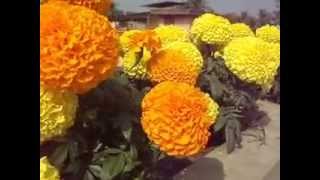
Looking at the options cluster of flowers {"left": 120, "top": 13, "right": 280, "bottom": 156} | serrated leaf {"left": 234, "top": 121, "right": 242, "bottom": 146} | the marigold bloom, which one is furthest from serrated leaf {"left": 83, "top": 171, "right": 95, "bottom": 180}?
serrated leaf {"left": 234, "top": 121, "right": 242, "bottom": 146}

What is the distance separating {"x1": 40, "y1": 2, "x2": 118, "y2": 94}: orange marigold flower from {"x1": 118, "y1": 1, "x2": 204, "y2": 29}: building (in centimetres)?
28

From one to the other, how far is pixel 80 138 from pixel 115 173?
71 millimetres

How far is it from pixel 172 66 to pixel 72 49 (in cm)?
29

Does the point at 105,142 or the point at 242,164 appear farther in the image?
the point at 242,164

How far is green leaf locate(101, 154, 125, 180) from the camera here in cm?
79

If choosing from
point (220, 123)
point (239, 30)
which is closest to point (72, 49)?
point (220, 123)

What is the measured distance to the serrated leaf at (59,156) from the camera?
2.48 ft

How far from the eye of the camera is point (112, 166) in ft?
2.61

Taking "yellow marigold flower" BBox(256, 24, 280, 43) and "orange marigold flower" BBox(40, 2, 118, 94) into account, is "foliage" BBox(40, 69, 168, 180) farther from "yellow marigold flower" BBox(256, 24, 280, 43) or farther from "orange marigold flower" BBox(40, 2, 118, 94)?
"yellow marigold flower" BBox(256, 24, 280, 43)

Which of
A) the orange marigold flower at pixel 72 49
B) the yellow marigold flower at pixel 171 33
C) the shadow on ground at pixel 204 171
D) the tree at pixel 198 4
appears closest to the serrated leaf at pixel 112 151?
the orange marigold flower at pixel 72 49

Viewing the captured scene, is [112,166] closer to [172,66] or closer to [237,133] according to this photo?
[172,66]
